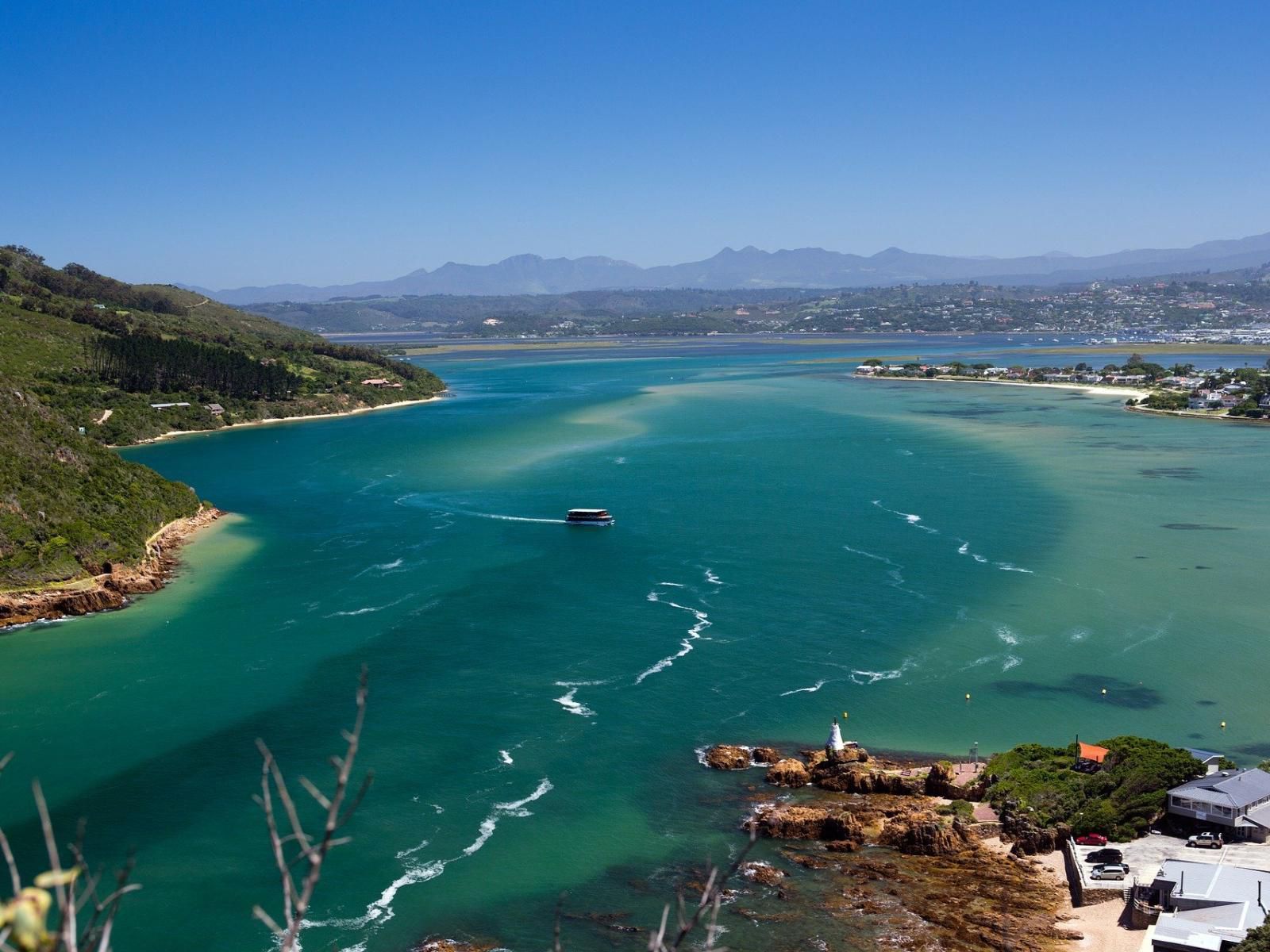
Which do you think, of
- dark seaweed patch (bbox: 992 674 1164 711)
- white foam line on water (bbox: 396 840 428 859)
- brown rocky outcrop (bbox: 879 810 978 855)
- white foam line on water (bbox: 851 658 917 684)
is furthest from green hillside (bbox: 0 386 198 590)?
dark seaweed patch (bbox: 992 674 1164 711)

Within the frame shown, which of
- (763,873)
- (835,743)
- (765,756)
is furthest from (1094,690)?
(763,873)

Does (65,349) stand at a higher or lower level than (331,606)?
higher

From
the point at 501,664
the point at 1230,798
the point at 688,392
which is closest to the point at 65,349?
the point at 688,392

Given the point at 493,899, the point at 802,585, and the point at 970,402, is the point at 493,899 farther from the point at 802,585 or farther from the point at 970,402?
the point at 970,402

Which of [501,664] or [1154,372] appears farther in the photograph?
[1154,372]

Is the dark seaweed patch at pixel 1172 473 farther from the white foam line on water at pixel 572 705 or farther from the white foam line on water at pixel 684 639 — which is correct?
the white foam line on water at pixel 572 705

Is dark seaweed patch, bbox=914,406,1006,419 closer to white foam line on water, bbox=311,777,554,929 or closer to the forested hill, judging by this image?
the forested hill

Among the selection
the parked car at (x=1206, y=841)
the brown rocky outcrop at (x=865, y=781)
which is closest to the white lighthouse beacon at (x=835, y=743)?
the brown rocky outcrop at (x=865, y=781)
